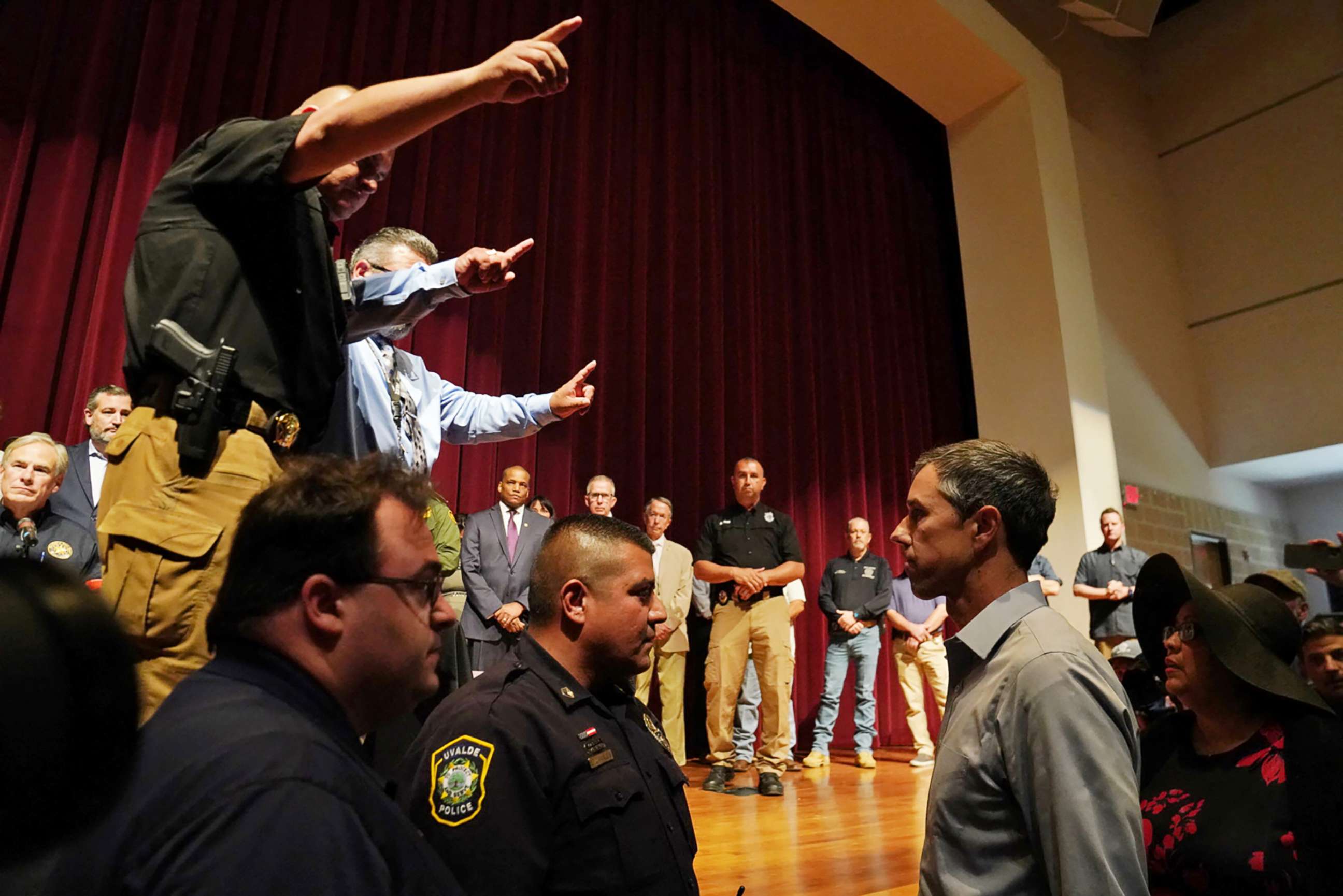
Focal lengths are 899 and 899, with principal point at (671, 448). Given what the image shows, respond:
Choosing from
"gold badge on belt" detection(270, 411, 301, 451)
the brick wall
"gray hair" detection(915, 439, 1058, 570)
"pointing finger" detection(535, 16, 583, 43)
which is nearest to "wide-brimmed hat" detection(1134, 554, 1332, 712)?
"gray hair" detection(915, 439, 1058, 570)

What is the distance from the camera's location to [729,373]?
6379 mm

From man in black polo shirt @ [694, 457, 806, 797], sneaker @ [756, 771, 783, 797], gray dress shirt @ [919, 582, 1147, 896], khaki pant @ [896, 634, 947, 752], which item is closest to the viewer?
gray dress shirt @ [919, 582, 1147, 896]

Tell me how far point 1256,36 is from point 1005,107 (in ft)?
9.25

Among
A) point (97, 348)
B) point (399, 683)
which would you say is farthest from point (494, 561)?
point (399, 683)

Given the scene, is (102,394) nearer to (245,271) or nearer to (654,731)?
(245,271)

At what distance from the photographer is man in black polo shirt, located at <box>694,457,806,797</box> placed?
455 cm

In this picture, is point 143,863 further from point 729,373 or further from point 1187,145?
point 1187,145

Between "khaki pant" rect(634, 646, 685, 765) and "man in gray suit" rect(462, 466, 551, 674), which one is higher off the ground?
"man in gray suit" rect(462, 466, 551, 674)

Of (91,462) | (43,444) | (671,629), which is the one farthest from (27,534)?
(671,629)

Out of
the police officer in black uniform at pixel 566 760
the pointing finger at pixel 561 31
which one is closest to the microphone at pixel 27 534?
the police officer in black uniform at pixel 566 760

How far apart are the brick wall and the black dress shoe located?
3892 mm

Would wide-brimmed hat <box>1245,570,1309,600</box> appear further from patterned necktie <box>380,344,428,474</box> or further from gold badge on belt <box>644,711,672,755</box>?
patterned necktie <box>380,344,428,474</box>

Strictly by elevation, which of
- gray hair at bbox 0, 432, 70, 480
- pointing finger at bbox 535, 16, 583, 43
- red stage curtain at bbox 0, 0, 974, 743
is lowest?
gray hair at bbox 0, 432, 70, 480

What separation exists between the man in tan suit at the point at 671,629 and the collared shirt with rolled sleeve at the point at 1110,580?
2.50 meters
